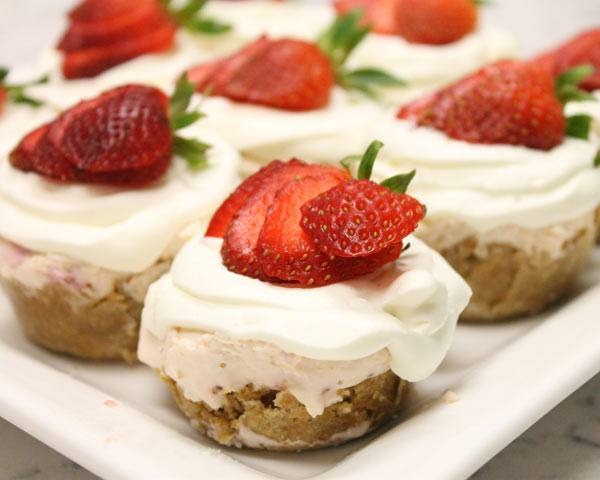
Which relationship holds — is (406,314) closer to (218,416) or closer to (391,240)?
(391,240)

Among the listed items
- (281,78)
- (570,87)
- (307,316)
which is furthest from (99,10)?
(307,316)

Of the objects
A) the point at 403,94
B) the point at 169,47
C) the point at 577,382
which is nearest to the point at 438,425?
the point at 577,382

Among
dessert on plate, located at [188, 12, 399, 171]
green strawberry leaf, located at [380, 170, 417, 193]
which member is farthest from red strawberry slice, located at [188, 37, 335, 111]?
green strawberry leaf, located at [380, 170, 417, 193]

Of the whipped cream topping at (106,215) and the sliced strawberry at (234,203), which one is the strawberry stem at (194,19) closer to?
the whipped cream topping at (106,215)

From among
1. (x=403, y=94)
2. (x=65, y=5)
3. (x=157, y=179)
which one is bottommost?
(x=65, y=5)

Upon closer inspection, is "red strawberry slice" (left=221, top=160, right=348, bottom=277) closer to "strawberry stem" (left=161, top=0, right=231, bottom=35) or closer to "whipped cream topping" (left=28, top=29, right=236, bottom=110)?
"whipped cream topping" (left=28, top=29, right=236, bottom=110)

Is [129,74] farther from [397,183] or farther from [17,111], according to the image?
[397,183]

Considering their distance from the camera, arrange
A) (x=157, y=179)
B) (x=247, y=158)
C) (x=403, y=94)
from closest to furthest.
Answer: (x=157, y=179)
(x=247, y=158)
(x=403, y=94)

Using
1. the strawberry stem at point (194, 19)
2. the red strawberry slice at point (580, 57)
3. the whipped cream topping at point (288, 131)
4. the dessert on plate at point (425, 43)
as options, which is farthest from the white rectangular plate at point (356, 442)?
the strawberry stem at point (194, 19)
